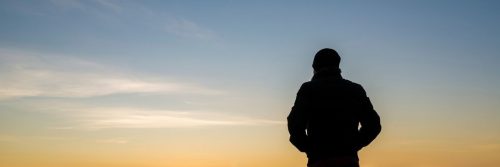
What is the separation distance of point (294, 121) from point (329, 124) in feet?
1.32

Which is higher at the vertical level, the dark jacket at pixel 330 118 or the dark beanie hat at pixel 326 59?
the dark beanie hat at pixel 326 59

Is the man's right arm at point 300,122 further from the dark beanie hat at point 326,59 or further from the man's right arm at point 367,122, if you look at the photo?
the man's right arm at point 367,122

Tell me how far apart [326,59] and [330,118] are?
679 mm

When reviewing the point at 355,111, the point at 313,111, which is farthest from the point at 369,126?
the point at 313,111

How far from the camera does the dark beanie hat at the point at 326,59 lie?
615 cm

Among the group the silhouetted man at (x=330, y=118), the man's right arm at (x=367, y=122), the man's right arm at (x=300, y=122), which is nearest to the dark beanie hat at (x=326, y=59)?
the silhouetted man at (x=330, y=118)

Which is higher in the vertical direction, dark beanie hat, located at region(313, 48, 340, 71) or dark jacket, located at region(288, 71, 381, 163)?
dark beanie hat, located at region(313, 48, 340, 71)

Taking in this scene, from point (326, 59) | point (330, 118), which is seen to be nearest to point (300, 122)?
point (330, 118)

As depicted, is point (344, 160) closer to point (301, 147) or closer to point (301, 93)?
point (301, 147)

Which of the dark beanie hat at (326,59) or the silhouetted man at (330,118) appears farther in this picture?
the dark beanie hat at (326,59)

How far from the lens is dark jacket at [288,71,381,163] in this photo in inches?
233

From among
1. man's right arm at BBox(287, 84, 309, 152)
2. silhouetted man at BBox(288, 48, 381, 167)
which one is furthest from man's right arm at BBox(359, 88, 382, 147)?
man's right arm at BBox(287, 84, 309, 152)

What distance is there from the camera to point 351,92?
6055 mm

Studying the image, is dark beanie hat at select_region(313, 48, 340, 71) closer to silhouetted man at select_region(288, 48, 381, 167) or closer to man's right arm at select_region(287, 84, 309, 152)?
silhouetted man at select_region(288, 48, 381, 167)
